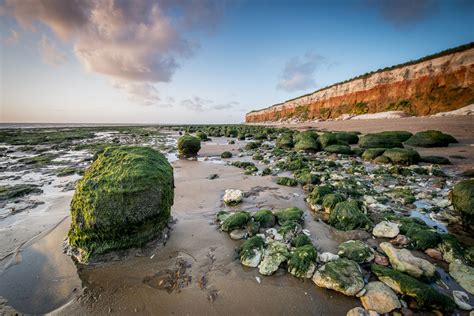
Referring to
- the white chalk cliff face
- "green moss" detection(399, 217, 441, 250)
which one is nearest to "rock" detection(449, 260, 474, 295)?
"green moss" detection(399, 217, 441, 250)

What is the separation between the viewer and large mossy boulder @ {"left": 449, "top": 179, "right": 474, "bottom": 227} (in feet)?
11.6

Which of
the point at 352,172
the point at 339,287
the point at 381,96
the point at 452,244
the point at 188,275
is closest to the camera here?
the point at 339,287

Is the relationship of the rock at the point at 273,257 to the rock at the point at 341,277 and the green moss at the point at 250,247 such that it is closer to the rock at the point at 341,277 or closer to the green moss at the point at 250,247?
the green moss at the point at 250,247

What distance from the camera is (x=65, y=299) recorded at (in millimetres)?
2389

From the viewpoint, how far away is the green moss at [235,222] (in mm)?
3680

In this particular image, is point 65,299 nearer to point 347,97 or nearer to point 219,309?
point 219,309

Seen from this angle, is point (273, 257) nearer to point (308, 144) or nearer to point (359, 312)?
point (359, 312)

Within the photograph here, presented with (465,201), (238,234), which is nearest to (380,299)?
(238,234)

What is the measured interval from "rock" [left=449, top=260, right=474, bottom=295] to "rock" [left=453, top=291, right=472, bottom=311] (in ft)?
0.48

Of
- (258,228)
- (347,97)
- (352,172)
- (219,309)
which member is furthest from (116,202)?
(347,97)

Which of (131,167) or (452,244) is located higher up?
(131,167)

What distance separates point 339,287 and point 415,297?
72 cm

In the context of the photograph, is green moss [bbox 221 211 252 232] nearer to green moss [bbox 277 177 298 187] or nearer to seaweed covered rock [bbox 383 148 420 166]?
green moss [bbox 277 177 298 187]

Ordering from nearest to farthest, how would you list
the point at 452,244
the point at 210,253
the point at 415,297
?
the point at 415,297 < the point at 452,244 < the point at 210,253
